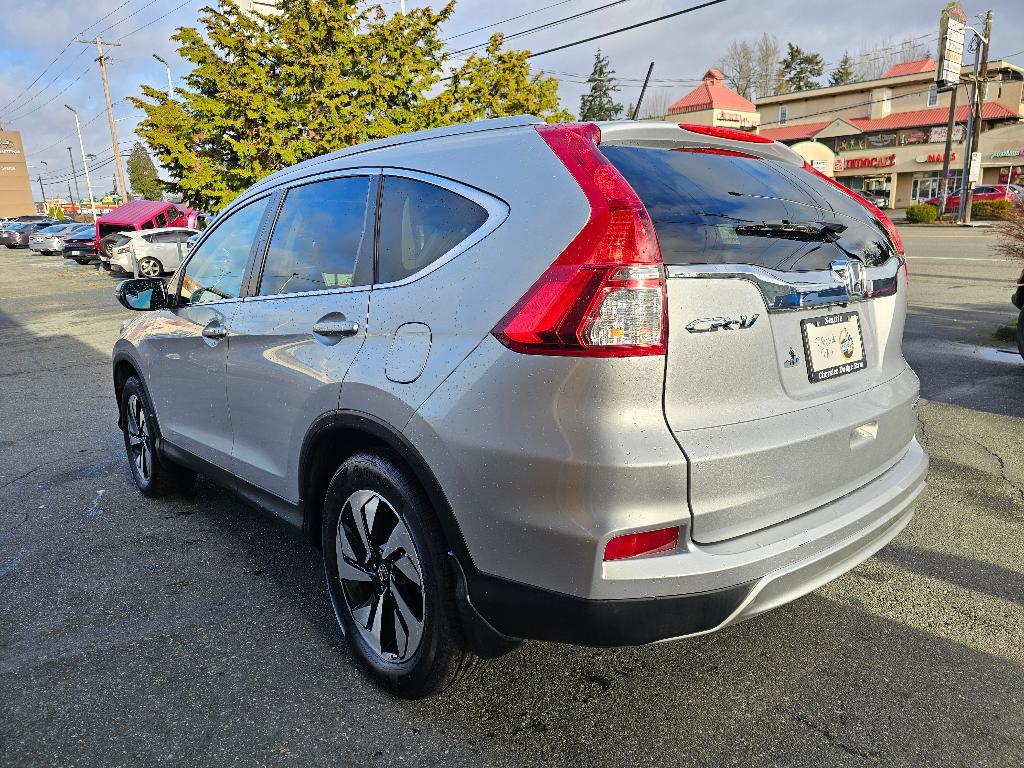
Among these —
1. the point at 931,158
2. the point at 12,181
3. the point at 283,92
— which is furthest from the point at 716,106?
the point at 12,181

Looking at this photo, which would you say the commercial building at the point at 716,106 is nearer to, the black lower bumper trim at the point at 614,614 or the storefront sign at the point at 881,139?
the storefront sign at the point at 881,139

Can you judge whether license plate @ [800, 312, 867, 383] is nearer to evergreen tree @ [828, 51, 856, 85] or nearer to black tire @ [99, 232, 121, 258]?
black tire @ [99, 232, 121, 258]

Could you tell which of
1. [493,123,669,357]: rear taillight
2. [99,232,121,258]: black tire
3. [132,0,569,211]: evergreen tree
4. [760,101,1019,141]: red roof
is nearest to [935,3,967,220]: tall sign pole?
[760,101,1019,141]: red roof

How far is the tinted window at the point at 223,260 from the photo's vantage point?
3.36 m

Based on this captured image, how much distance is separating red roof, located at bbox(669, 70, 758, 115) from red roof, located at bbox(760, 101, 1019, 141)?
4433 mm

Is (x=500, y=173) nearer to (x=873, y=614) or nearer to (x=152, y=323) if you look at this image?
(x=873, y=614)

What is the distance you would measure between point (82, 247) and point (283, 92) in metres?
19.1

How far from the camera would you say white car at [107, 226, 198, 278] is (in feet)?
70.5

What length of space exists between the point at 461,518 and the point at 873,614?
6.03 ft

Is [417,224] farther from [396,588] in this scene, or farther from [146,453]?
[146,453]

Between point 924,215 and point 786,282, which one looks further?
point 924,215

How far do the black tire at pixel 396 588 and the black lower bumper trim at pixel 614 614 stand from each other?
29 cm

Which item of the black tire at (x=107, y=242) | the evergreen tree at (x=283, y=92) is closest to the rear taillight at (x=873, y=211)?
the evergreen tree at (x=283, y=92)

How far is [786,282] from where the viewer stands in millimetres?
2076
